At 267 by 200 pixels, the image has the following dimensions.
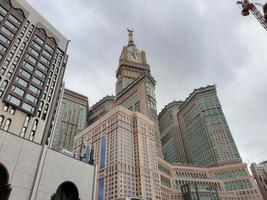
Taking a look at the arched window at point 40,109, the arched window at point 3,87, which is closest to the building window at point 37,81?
the arched window at point 40,109

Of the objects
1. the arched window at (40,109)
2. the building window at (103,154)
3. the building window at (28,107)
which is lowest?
the building window at (28,107)

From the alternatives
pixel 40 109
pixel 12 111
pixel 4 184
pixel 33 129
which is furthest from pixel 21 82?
pixel 4 184

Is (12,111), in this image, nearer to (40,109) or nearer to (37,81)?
(40,109)

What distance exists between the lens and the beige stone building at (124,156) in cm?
11638

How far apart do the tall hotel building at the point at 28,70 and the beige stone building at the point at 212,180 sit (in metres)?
102

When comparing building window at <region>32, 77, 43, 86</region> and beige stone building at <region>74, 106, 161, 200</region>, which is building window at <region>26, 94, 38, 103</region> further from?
beige stone building at <region>74, 106, 161, 200</region>

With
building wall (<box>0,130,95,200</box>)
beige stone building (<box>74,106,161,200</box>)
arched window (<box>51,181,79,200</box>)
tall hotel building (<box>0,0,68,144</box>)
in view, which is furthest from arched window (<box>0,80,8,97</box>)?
beige stone building (<box>74,106,161,200</box>)

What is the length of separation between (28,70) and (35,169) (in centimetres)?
3971

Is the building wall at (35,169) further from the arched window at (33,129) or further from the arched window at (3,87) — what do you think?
the arched window at (3,87)

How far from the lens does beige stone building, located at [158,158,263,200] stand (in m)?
145

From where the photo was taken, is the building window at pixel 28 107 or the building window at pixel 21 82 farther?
the building window at pixel 21 82

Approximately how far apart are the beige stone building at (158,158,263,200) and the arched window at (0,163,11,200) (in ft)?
407

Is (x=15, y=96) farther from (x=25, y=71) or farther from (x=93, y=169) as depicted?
(x=93, y=169)

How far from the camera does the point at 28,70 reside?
60594mm
